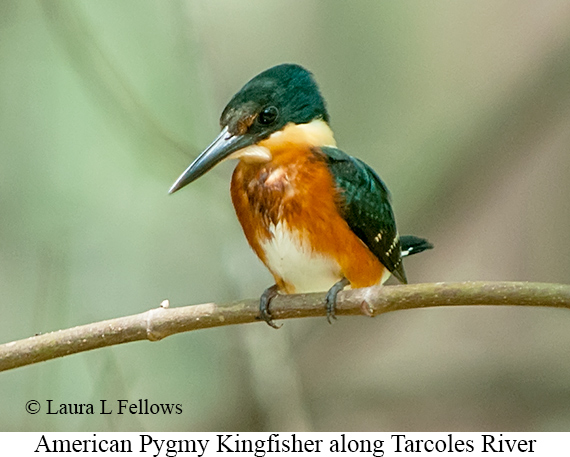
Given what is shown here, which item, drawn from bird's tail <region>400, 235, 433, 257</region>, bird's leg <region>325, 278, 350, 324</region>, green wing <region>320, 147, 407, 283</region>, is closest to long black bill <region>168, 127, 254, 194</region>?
green wing <region>320, 147, 407, 283</region>

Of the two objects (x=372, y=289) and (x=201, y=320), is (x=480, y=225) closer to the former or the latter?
(x=372, y=289)

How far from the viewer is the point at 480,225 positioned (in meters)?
1.41

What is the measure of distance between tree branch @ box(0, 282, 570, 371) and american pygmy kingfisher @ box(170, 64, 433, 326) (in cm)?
9

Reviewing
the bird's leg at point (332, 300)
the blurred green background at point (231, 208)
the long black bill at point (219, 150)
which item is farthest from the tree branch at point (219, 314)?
the blurred green background at point (231, 208)

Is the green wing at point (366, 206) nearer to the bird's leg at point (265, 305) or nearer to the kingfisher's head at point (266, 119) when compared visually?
the kingfisher's head at point (266, 119)

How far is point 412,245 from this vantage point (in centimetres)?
134

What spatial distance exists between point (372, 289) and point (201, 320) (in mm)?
241

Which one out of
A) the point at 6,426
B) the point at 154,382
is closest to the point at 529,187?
the point at 154,382

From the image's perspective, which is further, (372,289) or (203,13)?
(203,13)

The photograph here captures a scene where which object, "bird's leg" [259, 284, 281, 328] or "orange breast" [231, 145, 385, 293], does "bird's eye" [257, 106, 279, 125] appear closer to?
"orange breast" [231, 145, 385, 293]

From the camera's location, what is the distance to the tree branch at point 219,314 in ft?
2.90

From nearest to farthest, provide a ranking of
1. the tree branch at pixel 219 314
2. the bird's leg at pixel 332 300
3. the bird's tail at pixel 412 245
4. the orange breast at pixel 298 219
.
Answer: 1. the tree branch at pixel 219 314
2. the bird's leg at pixel 332 300
3. the orange breast at pixel 298 219
4. the bird's tail at pixel 412 245

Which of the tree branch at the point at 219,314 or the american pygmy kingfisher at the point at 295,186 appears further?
the american pygmy kingfisher at the point at 295,186

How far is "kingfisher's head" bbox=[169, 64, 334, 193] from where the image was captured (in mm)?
1116
